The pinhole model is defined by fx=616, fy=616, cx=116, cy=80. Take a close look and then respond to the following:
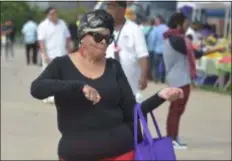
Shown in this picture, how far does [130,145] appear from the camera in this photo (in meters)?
3.57

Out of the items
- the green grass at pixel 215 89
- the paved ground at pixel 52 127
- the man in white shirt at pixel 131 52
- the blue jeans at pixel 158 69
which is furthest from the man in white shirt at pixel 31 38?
the man in white shirt at pixel 131 52

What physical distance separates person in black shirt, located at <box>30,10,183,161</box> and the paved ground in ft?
12.8

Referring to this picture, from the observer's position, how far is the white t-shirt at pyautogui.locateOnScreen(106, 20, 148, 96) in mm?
6223

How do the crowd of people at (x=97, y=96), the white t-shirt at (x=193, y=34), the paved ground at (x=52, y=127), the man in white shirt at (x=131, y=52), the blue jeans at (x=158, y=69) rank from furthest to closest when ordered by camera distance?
the blue jeans at (x=158, y=69)
the white t-shirt at (x=193, y=34)
the paved ground at (x=52, y=127)
the man in white shirt at (x=131, y=52)
the crowd of people at (x=97, y=96)

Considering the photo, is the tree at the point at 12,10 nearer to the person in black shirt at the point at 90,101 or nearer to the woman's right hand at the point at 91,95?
the person in black shirt at the point at 90,101

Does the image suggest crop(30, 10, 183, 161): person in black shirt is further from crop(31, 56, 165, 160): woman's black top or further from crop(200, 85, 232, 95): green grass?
crop(200, 85, 232, 95): green grass

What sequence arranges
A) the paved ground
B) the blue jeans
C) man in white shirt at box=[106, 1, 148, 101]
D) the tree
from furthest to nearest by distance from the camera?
the blue jeans → the paved ground → man in white shirt at box=[106, 1, 148, 101] → the tree

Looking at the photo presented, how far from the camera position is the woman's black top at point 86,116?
3.46 m

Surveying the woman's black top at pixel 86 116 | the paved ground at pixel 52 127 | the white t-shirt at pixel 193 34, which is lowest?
the paved ground at pixel 52 127

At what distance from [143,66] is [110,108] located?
2.98m

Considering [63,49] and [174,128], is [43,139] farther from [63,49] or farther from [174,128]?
[63,49]

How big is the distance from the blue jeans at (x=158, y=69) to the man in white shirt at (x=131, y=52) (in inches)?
384

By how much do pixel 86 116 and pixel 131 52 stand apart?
2.95 metres

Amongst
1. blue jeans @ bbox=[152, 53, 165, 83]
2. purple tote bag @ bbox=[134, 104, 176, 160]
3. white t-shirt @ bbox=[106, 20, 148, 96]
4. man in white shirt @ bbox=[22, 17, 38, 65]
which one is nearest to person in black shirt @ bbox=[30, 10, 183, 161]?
purple tote bag @ bbox=[134, 104, 176, 160]
